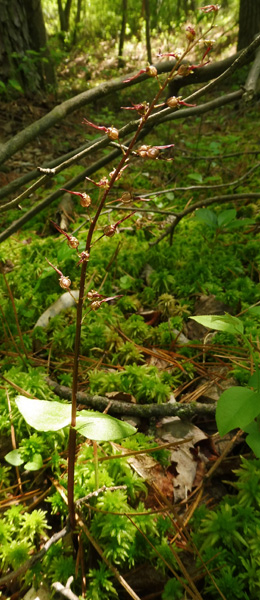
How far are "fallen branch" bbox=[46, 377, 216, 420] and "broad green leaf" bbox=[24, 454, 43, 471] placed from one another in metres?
0.37

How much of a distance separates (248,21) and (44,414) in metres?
8.82

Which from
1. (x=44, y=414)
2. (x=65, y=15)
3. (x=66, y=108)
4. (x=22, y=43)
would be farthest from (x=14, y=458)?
(x=65, y=15)

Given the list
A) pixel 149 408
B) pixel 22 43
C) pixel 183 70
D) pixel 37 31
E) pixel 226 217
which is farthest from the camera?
pixel 37 31

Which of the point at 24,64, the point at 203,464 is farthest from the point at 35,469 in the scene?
the point at 24,64

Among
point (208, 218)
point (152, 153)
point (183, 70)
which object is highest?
point (183, 70)

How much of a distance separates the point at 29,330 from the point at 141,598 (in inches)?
65.9

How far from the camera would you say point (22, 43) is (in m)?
6.25

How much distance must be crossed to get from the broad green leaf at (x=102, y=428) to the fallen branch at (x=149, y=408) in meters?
0.66

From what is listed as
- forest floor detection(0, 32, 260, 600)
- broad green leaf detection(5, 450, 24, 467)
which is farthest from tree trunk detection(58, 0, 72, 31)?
broad green leaf detection(5, 450, 24, 467)

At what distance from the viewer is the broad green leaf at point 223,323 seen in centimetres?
158

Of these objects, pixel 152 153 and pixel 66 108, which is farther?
pixel 66 108

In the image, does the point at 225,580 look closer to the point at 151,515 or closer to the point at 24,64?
the point at 151,515

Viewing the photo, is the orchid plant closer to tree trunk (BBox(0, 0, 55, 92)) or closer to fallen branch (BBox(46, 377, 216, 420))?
fallen branch (BBox(46, 377, 216, 420))

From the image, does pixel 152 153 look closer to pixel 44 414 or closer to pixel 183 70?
pixel 183 70
